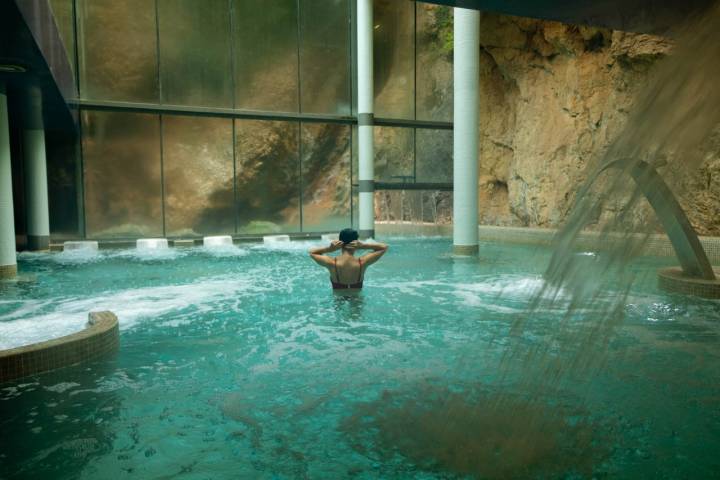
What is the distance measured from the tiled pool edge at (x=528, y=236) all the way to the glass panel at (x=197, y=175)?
556cm

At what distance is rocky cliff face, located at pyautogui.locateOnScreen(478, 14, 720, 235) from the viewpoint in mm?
12703

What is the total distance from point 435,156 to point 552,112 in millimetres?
4239

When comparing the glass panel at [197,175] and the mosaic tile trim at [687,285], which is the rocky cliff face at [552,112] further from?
the glass panel at [197,175]

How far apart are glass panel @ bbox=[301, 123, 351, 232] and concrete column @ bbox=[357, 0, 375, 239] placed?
2169 millimetres

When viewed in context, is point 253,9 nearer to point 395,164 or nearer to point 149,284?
point 395,164

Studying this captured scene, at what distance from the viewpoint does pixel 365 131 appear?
50.8 ft

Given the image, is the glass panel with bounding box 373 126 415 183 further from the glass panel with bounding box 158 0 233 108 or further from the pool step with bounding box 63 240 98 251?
the pool step with bounding box 63 240 98 251

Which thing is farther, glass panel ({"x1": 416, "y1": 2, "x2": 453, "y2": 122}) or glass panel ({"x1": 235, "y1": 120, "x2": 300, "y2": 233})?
glass panel ({"x1": 416, "y1": 2, "x2": 453, "y2": 122})

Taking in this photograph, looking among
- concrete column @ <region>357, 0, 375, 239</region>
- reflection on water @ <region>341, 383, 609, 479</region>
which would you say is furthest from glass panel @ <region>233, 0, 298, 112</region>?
reflection on water @ <region>341, 383, 609, 479</region>

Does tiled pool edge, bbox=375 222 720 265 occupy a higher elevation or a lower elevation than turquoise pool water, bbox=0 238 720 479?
higher

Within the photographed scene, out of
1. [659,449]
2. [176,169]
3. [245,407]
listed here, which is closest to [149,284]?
[245,407]

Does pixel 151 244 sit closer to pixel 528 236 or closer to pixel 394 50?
pixel 394 50

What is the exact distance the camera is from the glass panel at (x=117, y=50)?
1420 cm

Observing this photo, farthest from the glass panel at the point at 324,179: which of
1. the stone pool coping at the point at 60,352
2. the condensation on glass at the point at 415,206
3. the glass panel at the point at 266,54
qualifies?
the stone pool coping at the point at 60,352
